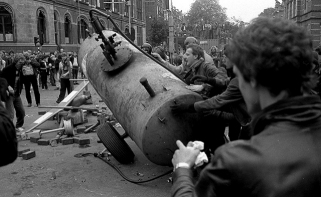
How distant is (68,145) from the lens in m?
6.94

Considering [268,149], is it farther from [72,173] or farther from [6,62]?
[6,62]

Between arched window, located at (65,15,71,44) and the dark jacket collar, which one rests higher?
arched window, located at (65,15,71,44)

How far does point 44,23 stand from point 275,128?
28.6m

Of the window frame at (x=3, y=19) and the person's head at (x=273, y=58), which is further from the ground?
the window frame at (x=3, y=19)

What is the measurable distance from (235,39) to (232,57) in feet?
0.23

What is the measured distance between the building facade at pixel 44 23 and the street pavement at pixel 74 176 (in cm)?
1356

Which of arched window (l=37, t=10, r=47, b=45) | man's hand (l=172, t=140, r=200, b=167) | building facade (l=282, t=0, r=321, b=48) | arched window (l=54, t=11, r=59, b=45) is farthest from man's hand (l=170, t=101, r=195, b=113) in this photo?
building facade (l=282, t=0, r=321, b=48)

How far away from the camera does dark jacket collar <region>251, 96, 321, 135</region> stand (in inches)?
48.1

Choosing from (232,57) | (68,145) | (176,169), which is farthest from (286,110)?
(68,145)

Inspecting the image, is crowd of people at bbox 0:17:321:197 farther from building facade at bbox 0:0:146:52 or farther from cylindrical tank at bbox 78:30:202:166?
building facade at bbox 0:0:146:52

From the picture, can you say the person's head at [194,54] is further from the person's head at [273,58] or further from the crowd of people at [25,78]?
the person's head at [273,58]

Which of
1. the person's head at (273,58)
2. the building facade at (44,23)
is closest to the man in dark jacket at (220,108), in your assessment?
the person's head at (273,58)

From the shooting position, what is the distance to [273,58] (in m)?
1.20

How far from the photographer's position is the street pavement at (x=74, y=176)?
15.2ft
